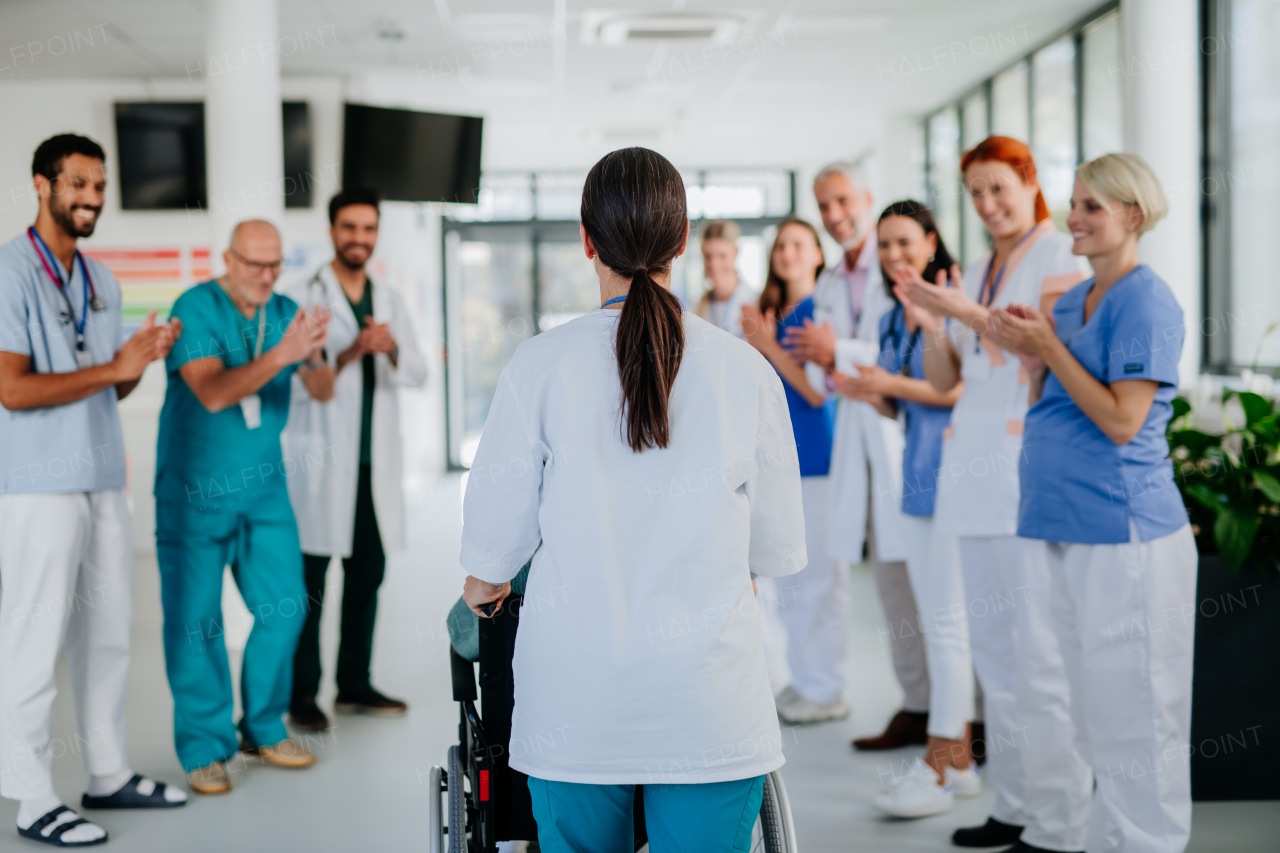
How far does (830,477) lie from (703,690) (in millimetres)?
2207

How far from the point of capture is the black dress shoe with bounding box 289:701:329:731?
3.26 metres

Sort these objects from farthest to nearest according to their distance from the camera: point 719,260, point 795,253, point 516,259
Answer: point 516,259 < point 719,260 < point 795,253

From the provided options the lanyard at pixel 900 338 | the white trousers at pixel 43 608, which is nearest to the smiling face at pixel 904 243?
the lanyard at pixel 900 338

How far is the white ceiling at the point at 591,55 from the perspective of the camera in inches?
209

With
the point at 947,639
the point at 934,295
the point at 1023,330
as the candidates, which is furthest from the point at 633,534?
the point at 947,639

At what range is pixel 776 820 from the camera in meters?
1.55

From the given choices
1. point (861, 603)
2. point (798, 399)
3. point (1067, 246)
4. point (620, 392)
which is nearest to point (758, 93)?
point (861, 603)

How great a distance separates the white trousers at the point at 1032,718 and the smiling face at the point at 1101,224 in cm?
63

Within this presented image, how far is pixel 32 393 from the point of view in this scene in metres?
2.39

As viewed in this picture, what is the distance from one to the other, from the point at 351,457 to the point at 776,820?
218 cm

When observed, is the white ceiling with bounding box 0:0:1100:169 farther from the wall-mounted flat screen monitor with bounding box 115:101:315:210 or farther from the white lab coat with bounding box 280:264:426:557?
the white lab coat with bounding box 280:264:426:557

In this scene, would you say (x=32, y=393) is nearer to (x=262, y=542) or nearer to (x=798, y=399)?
(x=262, y=542)

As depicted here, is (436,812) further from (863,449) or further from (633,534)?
(863,449)

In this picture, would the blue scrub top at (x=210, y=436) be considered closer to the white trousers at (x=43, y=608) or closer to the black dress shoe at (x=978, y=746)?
the white trousers at (x=43, y=608)
